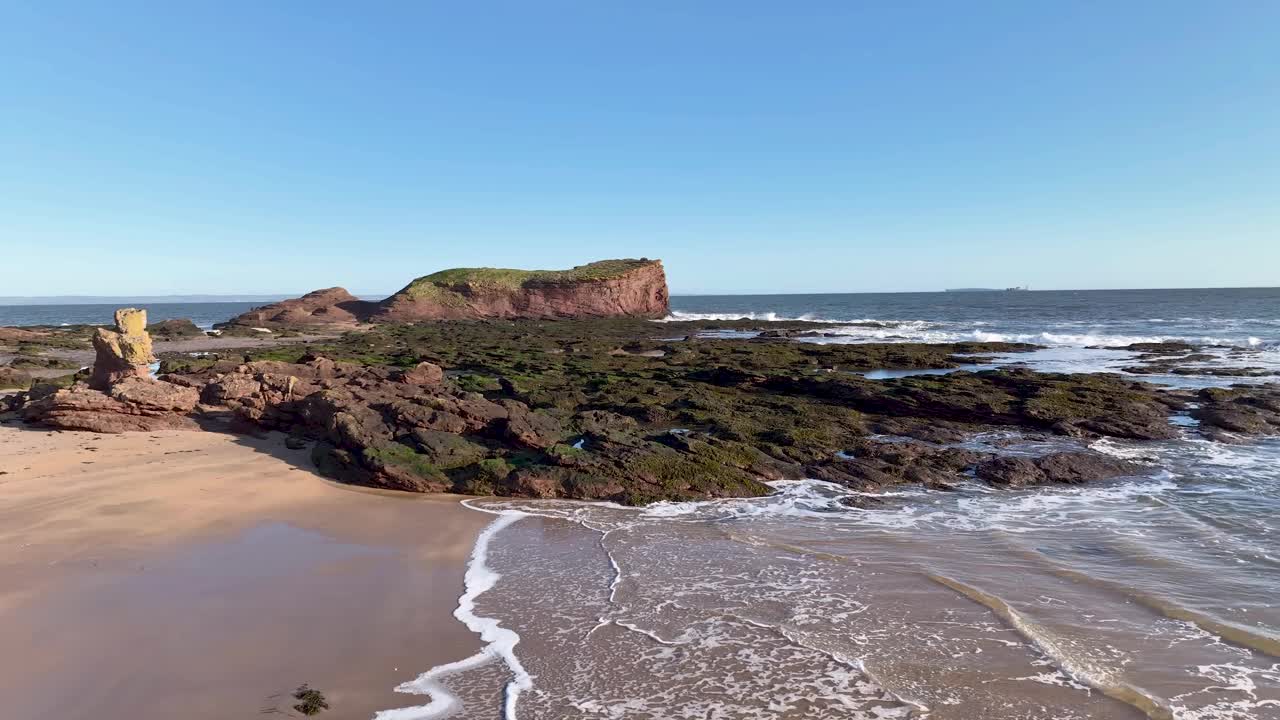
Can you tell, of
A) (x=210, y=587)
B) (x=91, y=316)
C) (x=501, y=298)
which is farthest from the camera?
(x=91, y=316)

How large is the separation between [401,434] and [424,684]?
23.9 feet

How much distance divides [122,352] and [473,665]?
13646 millimetres

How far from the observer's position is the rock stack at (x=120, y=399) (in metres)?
13.1

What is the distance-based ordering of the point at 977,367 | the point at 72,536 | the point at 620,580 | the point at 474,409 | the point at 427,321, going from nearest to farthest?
the point at 620,580
the point at 72,536
the point at 474,409
the point at 977,367
the point at 427,321

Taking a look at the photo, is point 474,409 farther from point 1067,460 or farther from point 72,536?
point 1067,460

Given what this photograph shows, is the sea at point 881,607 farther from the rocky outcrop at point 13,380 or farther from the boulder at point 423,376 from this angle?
the rocky outcrop at point 13,380

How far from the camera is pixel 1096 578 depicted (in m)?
7.51

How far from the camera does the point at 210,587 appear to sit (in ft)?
22.8

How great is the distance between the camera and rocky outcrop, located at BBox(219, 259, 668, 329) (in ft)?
219

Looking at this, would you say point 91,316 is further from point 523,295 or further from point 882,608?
point 882,608

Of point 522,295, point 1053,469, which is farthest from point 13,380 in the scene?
point 522,295

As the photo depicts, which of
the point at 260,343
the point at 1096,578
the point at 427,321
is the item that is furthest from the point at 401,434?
the point at 427,321

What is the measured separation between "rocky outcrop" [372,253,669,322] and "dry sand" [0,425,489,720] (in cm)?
5824

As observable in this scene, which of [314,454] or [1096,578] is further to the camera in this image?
[314,454]
